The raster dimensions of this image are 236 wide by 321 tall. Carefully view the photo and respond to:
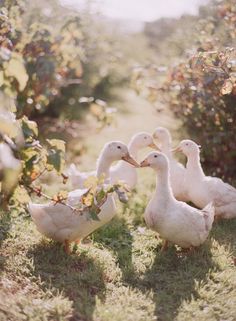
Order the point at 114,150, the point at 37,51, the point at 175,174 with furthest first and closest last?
the point at 37,51 → the point at 175,174 → the point at 114,150

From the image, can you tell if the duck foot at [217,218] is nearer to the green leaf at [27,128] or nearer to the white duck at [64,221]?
the white duck at [64,221]

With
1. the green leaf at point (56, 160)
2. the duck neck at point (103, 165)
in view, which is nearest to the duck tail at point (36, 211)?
the duck neck at point (103, 165)

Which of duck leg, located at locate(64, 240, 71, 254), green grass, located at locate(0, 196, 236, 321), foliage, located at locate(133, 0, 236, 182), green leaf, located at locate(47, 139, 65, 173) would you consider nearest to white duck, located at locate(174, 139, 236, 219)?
green grass, located at locate(0, 196, 236, 321)

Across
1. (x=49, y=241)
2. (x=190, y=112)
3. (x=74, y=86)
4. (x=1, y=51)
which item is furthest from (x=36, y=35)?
(x=74, y=86)

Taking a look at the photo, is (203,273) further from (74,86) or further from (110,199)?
(74,86)

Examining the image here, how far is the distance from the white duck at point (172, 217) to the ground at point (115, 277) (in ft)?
0.81

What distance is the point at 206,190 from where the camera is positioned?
18.4ft

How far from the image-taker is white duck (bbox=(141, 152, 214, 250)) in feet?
15.4

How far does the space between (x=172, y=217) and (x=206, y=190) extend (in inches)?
41.3

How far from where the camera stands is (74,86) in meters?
11.3

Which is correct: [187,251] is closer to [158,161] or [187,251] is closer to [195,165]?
[158,161]

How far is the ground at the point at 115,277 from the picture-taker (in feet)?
12.9

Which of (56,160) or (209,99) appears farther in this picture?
(209,99)

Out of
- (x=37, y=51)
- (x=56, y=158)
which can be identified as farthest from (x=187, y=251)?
(x=37, y=51)
